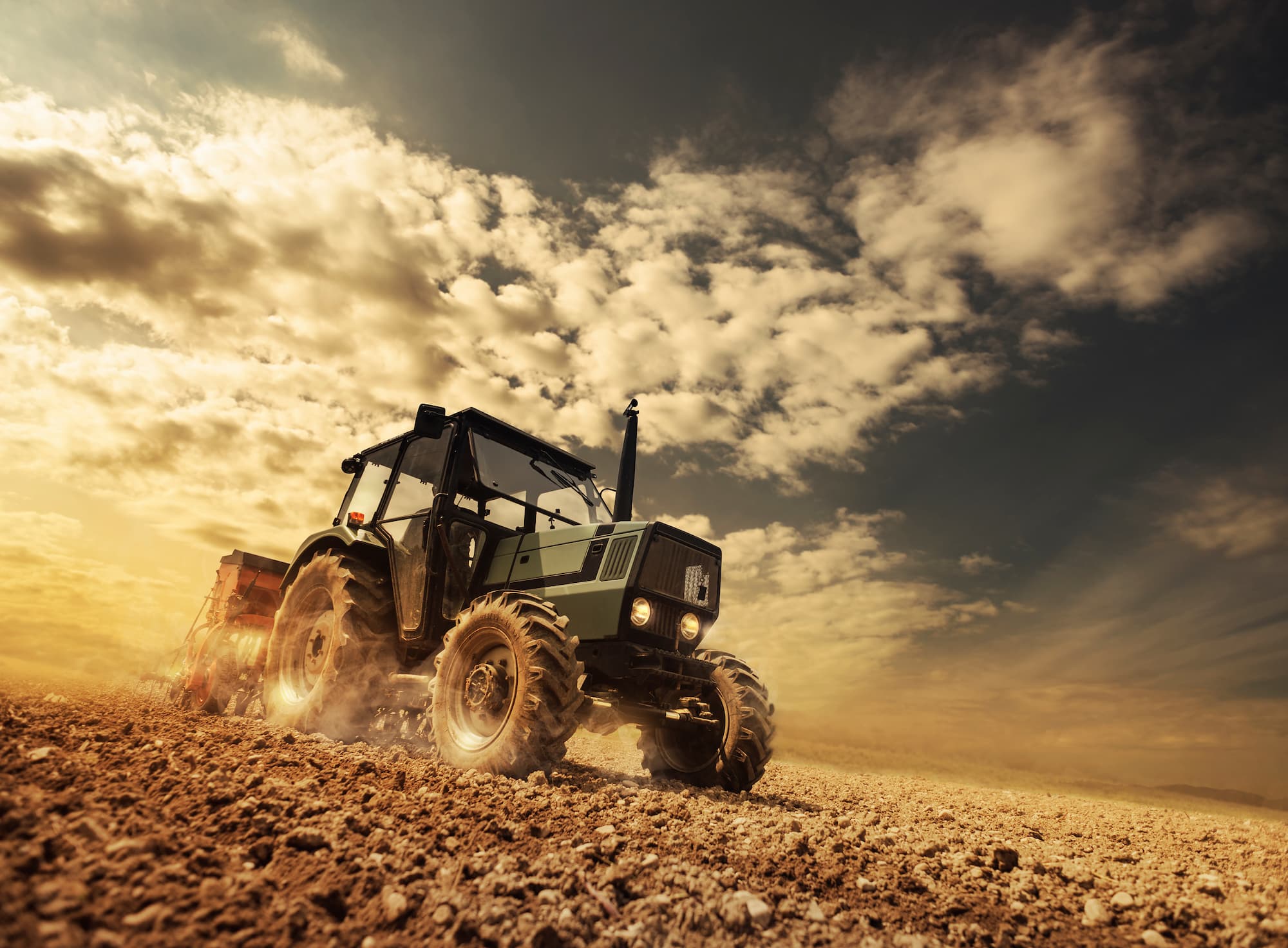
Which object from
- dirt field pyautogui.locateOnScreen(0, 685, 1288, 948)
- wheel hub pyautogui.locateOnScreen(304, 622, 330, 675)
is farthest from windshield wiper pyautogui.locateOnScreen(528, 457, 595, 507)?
dirt field pyautogui.locateOnScreen(0, 685, 1288, 948)

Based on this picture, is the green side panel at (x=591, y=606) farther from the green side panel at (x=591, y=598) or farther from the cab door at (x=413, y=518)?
the cab door at (x=413, y=518)

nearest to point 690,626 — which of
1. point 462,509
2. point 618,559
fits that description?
point 618,559

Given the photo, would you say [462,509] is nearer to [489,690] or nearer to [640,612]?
[489,690]

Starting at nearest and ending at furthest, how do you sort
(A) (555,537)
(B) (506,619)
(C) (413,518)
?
(B) (506,619) < (A) (555,537) < (C) (413,518)

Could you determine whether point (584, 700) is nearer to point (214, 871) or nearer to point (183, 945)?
point (214, 871)

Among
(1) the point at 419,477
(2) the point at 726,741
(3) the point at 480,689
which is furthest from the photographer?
(1) the point at 419,477

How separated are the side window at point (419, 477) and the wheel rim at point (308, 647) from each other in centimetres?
115

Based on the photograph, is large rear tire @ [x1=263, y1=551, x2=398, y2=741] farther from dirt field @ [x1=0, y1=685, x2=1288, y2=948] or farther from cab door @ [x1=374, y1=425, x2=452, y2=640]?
dirt field @ [x1=0, y1=685, x2=1288, y2=948]

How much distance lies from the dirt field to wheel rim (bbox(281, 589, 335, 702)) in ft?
6.34

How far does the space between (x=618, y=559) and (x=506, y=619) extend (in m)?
0.98

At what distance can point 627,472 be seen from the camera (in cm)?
716

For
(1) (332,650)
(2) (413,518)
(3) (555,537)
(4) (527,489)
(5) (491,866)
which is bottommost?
(5) (491,866)

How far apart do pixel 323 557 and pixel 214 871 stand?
17.3 ft

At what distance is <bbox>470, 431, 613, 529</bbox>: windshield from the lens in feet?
20.8
